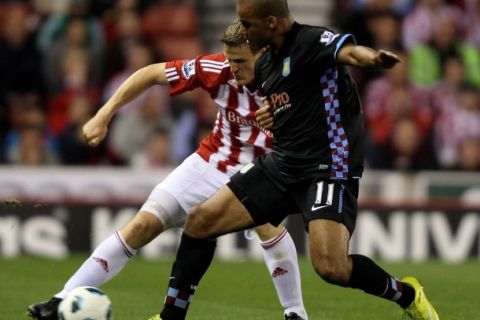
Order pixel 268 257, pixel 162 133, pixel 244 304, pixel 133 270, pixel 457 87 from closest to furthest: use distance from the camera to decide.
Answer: pixel 268 257, pixel 244 304, pixel 133 270, pixel 162 133, pixel 457 87

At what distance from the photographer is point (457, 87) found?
51.8 ft

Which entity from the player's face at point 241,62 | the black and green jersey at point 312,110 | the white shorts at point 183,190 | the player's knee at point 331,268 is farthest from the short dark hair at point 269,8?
the white shorts at point 183,190

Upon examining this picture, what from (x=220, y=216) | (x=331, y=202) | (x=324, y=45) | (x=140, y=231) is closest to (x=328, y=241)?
(x=331, y=202)

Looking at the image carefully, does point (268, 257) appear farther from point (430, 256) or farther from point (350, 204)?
point (430, 256)

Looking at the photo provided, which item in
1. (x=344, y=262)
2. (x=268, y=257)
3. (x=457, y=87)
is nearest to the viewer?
(x=344, y=262)

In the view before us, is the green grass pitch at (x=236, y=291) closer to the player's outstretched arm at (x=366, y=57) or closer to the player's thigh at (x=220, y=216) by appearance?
the player's thigh at (x=220, y=216)

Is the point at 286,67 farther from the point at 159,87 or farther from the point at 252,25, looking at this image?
the point at 159,87

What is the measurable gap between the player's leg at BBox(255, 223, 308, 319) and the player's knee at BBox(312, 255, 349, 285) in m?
0.98

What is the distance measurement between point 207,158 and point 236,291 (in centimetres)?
227

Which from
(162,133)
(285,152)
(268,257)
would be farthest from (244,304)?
(162,133)

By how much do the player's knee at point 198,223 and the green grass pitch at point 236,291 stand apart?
1.05 meters

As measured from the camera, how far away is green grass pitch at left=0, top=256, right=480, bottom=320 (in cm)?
871

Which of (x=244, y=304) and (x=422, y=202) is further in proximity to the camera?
(x=422, y=202)

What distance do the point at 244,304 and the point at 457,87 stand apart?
7.23 m
